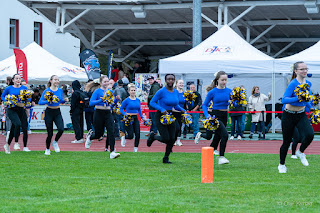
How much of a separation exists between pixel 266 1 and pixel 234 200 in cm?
1968

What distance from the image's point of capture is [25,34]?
41.1m

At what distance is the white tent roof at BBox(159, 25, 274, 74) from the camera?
22.0 m

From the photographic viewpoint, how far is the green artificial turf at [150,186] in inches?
301

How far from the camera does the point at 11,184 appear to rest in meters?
9.62

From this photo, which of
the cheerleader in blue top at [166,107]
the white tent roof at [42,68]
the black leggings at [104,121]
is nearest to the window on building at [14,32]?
the white tent roof at [42,68]

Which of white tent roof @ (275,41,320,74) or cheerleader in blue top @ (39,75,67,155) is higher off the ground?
white tent roof @ (275,41,320,74)

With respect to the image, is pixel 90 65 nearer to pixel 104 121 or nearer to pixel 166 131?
pixel 104 121

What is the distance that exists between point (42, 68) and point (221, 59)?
9255 millimetres

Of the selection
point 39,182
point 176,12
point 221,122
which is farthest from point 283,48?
point 39,182

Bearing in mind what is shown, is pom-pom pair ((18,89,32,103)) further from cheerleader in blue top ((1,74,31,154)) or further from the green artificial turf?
the green artificial turf

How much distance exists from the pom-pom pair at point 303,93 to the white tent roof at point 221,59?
11310mm

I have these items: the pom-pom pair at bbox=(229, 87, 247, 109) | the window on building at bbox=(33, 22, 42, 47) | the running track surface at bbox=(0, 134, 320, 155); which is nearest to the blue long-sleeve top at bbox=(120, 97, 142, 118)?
the running track surface at bbox=(0, 134, 320, 155)

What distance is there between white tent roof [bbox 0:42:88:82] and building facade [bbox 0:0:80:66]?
635cm

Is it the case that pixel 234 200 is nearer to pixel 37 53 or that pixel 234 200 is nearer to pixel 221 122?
pixel 221 122
